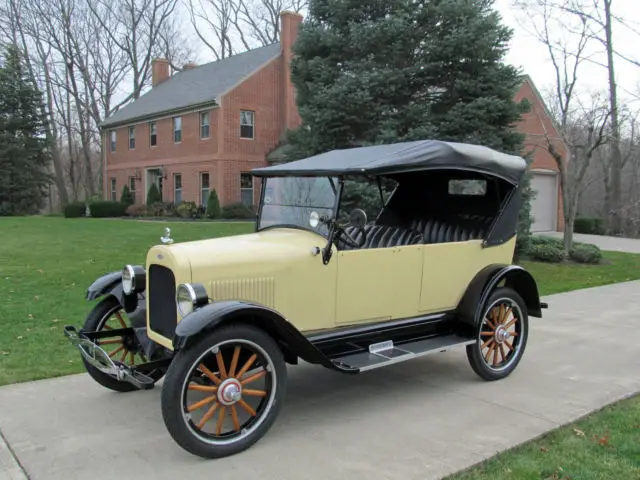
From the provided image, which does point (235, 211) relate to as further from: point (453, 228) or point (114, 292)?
point (114, 292)

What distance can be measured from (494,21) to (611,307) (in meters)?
6.06

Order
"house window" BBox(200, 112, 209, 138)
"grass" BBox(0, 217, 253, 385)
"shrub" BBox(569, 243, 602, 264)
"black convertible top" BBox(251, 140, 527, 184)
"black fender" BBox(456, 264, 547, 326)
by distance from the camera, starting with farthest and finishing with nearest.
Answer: "house window" BBox(200, 112, 209, 138)
"shrub" BBox(569, 243, 602, 264)
"grass" BBox(0, 217, 253, 385)
"black fender" BBox(456, 264, 547, 326)
"black convertible top" BBox(251, 140, 527, 184)

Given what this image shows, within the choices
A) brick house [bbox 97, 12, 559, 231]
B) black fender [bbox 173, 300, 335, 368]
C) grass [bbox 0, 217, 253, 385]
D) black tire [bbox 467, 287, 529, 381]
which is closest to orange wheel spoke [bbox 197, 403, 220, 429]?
black fender [bbox 173, 300, 335, 368]

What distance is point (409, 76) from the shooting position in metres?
11.3

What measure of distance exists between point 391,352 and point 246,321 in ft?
4.41

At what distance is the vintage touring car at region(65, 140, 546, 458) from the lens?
3465mm

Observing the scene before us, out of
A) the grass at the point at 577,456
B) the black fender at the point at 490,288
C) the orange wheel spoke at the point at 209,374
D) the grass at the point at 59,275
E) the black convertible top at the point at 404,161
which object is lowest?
the grass at the point at 577,456

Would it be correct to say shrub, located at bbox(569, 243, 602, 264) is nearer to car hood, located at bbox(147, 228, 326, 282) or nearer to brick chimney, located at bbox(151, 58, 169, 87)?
car hood, located at bbox(147, 228, 326, 282)

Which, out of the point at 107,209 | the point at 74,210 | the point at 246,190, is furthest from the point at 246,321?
the point at 74,210

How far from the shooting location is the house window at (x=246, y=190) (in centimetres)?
2392

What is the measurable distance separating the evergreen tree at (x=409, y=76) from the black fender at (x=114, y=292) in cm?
697

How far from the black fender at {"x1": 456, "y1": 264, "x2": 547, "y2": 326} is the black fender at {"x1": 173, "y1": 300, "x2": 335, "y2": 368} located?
5.06ft

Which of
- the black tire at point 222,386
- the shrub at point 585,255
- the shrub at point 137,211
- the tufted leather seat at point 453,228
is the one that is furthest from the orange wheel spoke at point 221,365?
the shrub at point 137,211

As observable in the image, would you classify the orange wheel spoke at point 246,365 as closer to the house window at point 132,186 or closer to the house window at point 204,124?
the house window at point 204,124
